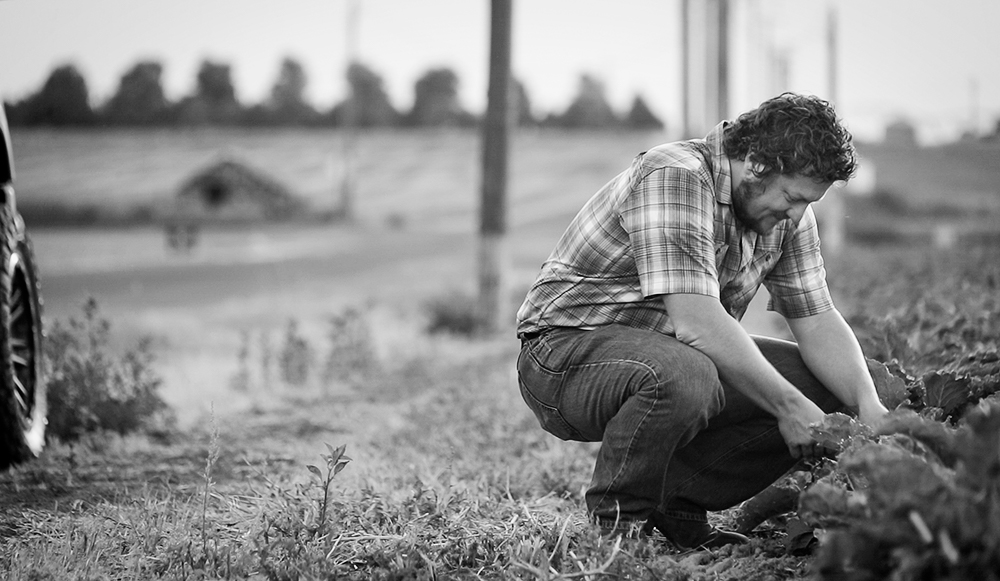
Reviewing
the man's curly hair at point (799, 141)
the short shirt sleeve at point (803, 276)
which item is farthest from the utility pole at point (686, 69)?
the man's curly hair at point (799, 141)

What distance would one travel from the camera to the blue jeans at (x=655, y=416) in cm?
296

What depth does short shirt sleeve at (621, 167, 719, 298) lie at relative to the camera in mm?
2918

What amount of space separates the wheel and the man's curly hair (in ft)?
10.0

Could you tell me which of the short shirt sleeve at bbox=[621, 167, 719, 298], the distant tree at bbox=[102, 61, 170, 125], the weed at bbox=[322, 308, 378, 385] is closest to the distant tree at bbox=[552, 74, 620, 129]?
the distant tree at bbox=[102, 61, 170, 125]

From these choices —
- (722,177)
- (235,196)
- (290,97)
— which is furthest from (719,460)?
(290,97)

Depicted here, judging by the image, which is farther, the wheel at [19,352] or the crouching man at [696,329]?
the wheel at [19,352]

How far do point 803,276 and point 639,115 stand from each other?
2658 inches

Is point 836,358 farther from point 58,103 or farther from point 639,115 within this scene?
point 639,115

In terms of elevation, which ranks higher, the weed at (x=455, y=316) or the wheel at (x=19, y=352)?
the wheel at (x=19, y=352)

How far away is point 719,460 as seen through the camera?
3369 mm

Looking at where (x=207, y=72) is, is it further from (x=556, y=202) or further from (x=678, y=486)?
(x=678, y=486)

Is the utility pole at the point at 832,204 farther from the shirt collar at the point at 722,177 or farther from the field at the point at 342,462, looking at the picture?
the shirt collar at the point at 722,177

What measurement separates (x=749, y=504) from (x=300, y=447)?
2.56 m

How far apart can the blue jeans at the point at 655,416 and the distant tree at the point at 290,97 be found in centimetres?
6437
